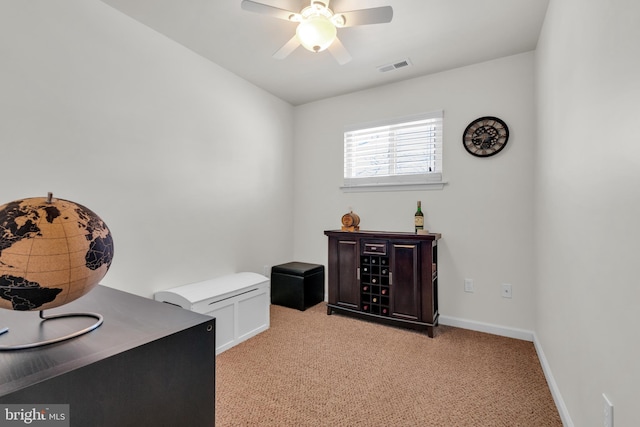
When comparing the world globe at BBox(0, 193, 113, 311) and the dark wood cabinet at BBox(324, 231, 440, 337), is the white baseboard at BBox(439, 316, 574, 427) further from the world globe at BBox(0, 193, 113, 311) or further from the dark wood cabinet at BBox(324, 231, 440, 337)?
the world globe at BBox(0, 193, 113, 311)

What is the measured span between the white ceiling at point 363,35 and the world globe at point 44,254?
196 centimetres

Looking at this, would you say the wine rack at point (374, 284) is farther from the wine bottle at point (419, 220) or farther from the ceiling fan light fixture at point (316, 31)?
the ceiling fan light fixture at point (316, 31)

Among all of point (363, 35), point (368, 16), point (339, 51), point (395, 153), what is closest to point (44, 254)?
point (368, 16)

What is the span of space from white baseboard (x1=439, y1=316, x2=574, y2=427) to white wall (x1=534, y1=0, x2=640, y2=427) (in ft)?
0.26

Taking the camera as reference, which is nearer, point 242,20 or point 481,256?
point 242,20

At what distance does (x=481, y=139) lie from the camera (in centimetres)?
285

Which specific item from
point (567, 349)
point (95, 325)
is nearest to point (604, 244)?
point (567, 349)

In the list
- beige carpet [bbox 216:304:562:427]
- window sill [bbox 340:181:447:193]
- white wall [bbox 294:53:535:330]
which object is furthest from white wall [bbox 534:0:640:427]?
window sill [bbox 340:181:447:193]

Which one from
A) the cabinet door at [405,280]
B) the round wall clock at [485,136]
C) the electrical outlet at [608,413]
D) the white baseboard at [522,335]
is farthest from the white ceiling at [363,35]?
the white baseboard at [522,335]

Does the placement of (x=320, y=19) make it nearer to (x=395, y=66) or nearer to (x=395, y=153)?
(x=395, y=66)

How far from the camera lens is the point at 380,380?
2.01 metres

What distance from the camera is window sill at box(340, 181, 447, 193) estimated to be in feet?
10.1

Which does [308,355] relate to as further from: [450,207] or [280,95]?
[280,95]

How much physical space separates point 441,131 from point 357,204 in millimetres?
1205
